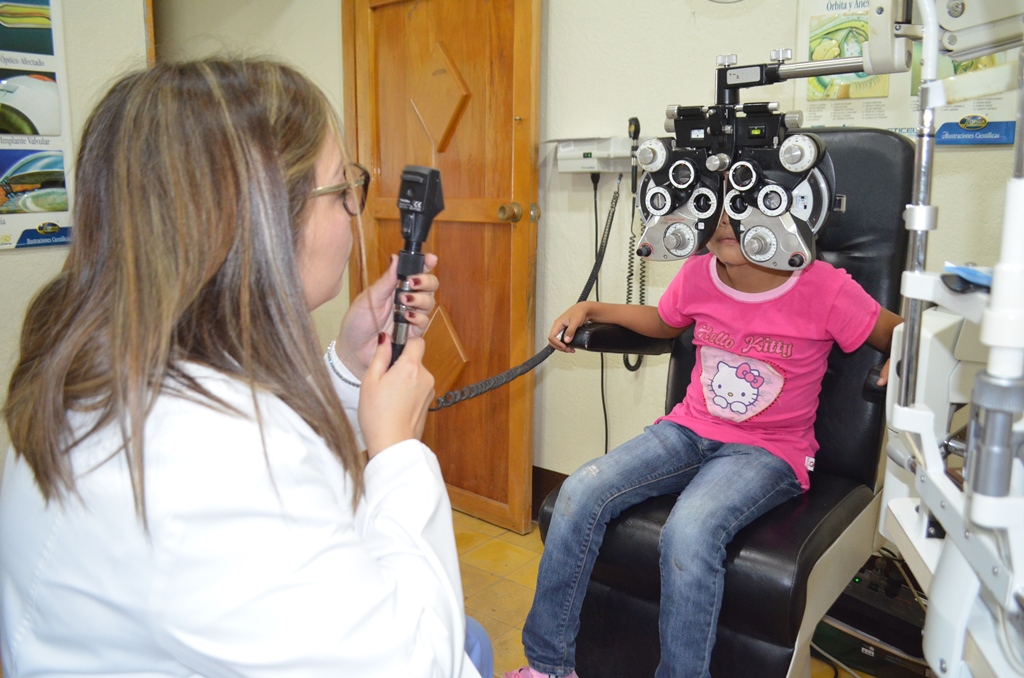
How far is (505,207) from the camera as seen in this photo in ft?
7.73

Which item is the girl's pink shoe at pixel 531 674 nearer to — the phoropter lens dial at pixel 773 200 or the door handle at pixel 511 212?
the phoropter lens dial at pixel 773 200

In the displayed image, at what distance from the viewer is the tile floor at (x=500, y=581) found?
1.85 metres

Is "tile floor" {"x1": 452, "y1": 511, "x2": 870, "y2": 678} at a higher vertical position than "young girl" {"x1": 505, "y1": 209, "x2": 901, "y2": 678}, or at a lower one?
lower

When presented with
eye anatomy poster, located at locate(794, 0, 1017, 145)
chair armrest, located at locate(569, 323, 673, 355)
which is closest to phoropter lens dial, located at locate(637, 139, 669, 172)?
chair armrest, located at locate(569, 323, 673, 355)

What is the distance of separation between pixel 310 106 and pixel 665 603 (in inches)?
36.8

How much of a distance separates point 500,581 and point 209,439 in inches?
66.0

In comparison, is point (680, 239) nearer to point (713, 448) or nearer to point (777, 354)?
point (777, 354)

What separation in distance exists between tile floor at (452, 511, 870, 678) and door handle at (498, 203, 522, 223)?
3.27 ft

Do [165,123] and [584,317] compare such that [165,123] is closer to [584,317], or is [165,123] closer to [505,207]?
[584,317]

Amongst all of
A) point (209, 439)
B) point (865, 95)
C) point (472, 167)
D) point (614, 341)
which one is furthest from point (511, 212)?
point (209, 439)

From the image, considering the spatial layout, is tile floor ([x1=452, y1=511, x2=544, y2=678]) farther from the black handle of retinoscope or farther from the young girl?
the black handle of retinoscope

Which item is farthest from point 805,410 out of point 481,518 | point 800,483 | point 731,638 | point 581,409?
point 481,518

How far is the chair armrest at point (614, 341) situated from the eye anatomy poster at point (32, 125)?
123 cm

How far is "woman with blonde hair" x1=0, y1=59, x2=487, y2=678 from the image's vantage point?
635 millimetres
